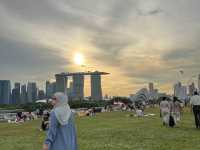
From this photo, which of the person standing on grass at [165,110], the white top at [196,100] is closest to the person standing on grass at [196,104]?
the white top at [196,100]

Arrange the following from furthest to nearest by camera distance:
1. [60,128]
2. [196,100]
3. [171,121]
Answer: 1. [171,121]
2. [196,100]
3. [60,128]

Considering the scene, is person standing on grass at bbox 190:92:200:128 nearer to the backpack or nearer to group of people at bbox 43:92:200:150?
the backpack

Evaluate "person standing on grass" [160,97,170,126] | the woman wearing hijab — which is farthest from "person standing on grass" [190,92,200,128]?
the woman wearing hijab

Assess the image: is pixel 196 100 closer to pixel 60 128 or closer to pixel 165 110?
pixel 165 110

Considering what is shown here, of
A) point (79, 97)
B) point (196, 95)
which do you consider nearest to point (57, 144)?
point (196, 95)

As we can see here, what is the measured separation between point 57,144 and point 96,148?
8.98 metres

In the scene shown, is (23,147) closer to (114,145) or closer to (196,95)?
(114,145)

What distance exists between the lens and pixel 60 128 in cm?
916

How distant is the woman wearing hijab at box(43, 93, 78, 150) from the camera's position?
9.05 metres

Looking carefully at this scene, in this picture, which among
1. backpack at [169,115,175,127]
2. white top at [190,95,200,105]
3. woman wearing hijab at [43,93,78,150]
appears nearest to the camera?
woman wearing hijab at [43,93,78,150]

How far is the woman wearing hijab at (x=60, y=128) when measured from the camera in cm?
905

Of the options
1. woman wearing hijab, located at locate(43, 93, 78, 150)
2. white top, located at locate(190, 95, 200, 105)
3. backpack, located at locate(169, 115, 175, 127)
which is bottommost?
backpack, located at locate(169, 115, 175, 127)

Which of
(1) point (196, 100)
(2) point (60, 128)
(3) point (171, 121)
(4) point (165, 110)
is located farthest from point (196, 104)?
(2) point (60, 128)

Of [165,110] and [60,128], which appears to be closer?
[60,128]
